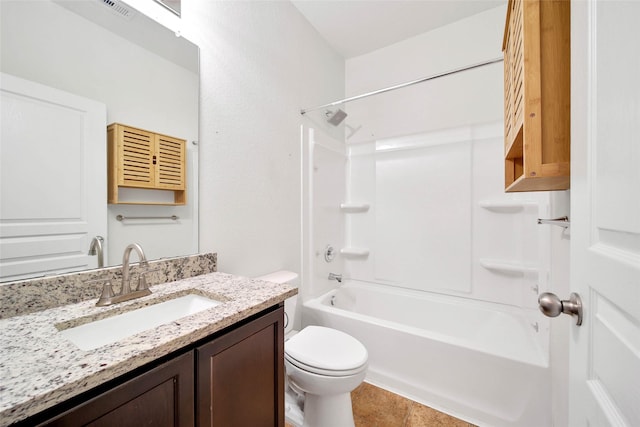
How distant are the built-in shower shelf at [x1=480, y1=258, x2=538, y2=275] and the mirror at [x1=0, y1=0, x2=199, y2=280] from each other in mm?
2081

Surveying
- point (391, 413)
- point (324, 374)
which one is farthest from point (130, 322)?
point (391, 413)

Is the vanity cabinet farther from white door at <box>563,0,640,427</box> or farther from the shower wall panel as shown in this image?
the shower wall panel

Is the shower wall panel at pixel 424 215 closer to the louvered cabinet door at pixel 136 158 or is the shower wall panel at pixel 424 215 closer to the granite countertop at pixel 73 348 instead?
the granite countertop at pixel 73 348

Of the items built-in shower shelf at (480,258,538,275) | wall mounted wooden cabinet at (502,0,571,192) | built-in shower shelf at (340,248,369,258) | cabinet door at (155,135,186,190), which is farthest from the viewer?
built-in shower shelf at (340,248,369,258)

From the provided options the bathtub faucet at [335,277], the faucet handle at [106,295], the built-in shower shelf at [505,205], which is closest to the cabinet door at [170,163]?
the faucet handle at [106,295]

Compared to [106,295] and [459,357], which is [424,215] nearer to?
[459,357]

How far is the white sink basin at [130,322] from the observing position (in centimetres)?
78

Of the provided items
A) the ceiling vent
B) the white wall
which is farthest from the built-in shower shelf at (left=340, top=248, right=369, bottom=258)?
the ceiling vent

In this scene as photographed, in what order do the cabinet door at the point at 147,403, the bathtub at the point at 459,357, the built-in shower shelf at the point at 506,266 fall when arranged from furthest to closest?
the built-in shower shelf at the point at 506,266
the bathtub at the point at 459,357
the cabinet door at the point at 147,403

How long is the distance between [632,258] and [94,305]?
1342mm

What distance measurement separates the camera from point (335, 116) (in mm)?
2332

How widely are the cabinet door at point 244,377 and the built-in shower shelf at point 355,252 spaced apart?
166cm

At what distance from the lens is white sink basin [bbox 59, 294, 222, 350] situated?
0.78 m

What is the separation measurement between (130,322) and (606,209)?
129cm
